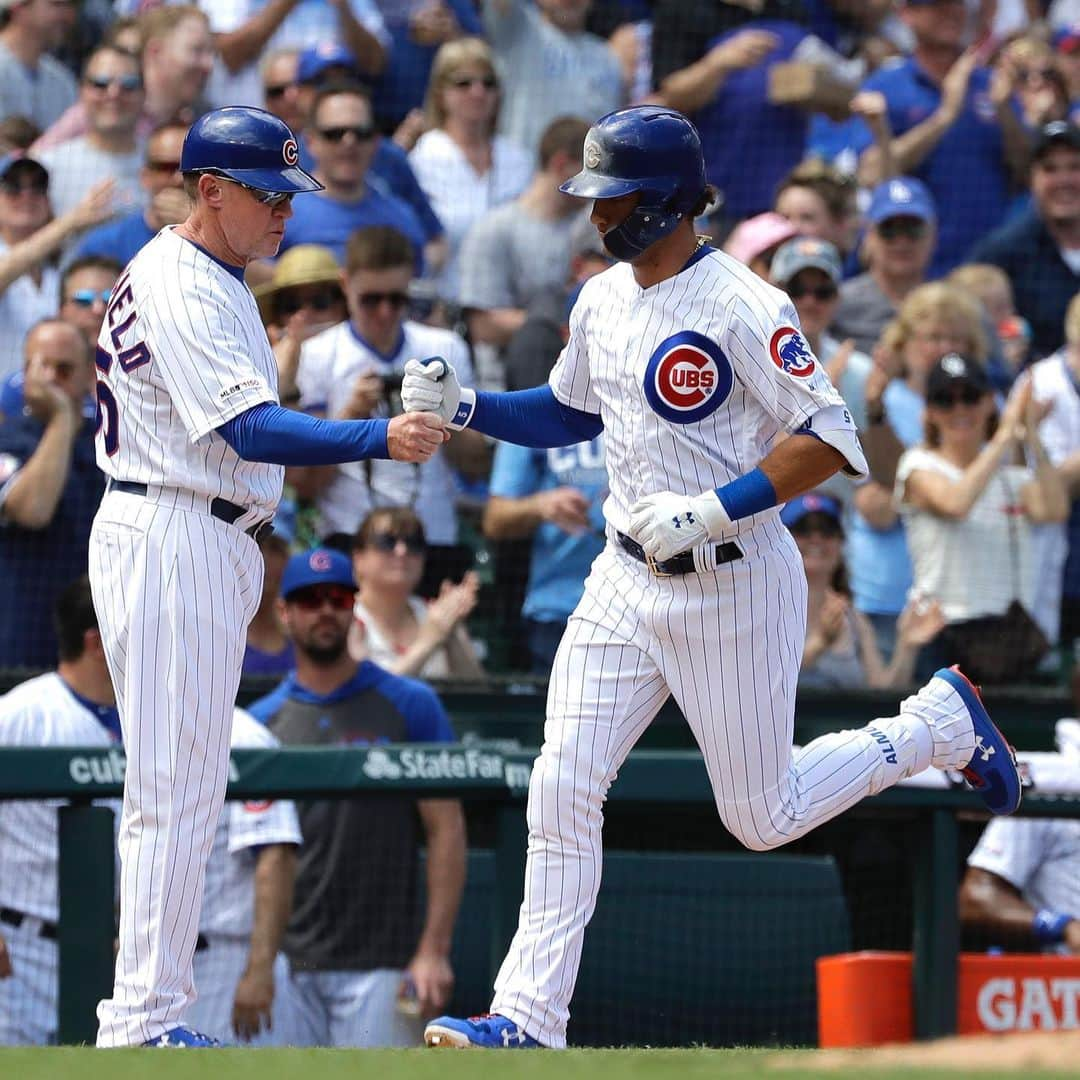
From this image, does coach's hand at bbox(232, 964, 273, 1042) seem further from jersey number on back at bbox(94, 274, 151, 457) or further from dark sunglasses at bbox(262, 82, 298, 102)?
dark sunglasses at bbox(262, 82, 298, 102)

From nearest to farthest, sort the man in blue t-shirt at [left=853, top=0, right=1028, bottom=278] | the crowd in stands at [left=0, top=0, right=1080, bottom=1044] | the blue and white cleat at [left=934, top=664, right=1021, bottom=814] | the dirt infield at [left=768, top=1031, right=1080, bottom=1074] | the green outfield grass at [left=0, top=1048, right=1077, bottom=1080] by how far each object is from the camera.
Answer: the green outfield grass at [left=0, top=1048, right=1077, bottom=1080], the dirt infield at [left=768, top=1031, right=1080, bottom=1074], the blue and white cleat at [left=934, top=664, right=1021, bottom=814], the crowd in stands at [left=0, top=0, right=1080, bottom=1044], the man in blue t-shirt at [left=853, top=0, right=1028, bottom=278]

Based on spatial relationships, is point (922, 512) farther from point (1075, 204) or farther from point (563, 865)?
point (563, 865)

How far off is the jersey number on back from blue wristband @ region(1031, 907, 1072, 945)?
3.08m

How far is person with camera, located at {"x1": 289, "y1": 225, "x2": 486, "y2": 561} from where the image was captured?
6.68m

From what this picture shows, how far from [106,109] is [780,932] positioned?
3.77 metres

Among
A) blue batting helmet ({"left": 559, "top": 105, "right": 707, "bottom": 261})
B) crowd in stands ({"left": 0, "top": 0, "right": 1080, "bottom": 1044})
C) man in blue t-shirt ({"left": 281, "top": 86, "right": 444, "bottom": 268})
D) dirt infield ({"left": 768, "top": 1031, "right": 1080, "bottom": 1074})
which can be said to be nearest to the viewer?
dirt infield ({"left": 768, "top": 1031, "right": 1080, "bottom": 1074})

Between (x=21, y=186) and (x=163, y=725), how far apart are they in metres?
3.62

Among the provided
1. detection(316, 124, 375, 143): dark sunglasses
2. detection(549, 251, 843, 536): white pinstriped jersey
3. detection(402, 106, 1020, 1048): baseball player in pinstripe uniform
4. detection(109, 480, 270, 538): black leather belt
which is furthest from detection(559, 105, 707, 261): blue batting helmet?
detection(316, 124, 375, 143): dark sunglasses

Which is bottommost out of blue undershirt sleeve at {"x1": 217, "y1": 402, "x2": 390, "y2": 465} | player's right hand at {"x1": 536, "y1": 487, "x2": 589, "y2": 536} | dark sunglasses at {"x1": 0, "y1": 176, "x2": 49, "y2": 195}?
blue undershirt sleeve at {"x1": 217, "y1": 402, "x2": 390, "y2": 465}

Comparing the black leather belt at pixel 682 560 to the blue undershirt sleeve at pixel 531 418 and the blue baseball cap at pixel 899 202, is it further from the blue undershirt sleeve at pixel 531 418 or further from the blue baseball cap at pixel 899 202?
the blue baseball cap at pixel 899 202

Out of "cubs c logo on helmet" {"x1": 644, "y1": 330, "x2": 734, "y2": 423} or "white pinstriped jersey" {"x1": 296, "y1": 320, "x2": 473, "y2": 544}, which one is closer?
"cubs c logo on helmet" {"x1": 644, "y1": 330, "x2": 734, "y2": 423}

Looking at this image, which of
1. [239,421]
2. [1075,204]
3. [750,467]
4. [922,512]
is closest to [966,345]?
[922,512]

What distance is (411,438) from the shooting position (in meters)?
4.10

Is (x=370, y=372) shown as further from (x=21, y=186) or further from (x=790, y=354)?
(x=790, y=354)
